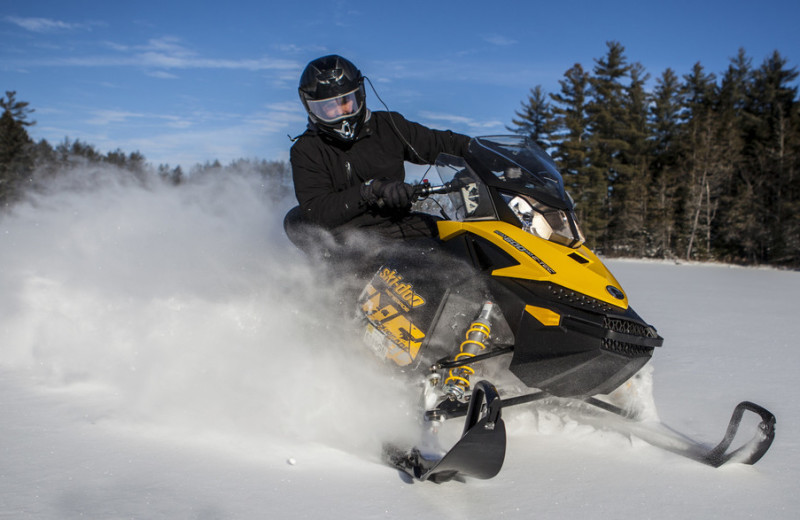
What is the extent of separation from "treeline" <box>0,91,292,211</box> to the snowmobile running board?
3.18m

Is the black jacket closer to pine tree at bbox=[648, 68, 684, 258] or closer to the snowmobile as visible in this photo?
the snowmobile

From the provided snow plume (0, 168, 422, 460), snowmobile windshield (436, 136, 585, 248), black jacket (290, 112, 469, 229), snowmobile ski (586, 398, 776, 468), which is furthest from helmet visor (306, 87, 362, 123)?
snowmobile ski (586, 398, 776, 468)

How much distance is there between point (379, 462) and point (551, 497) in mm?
755

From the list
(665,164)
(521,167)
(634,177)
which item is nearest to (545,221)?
(521,167)

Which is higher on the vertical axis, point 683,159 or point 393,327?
point 683,159

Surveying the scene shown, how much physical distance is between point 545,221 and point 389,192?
0.75 metres

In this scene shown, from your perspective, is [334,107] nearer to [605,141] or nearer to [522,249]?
[522,249]

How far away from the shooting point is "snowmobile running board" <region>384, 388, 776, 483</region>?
2.12 metres

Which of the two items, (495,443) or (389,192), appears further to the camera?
(389,192)

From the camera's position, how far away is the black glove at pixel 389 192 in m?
2.85

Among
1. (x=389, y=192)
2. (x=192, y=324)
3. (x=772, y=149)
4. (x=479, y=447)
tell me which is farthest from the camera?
(x=772, y=149)

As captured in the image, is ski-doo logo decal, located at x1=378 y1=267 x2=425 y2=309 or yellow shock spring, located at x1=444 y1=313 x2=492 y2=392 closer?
yellow shock spring, located at x1=444 y1=313 x2=492 y2=392

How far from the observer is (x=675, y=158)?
43031mm

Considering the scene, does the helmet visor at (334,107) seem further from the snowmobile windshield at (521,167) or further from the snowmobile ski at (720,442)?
the snowmobile ski at (720,442)
